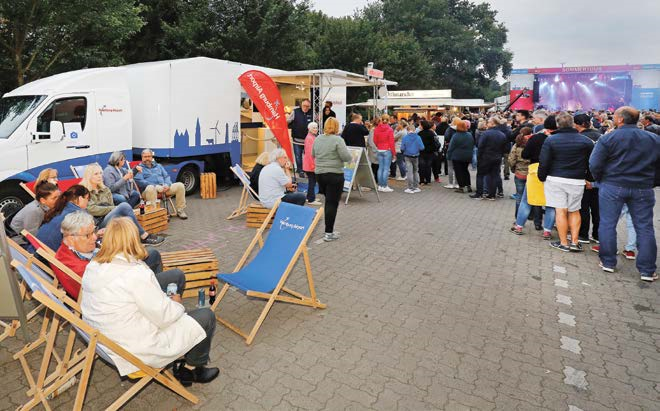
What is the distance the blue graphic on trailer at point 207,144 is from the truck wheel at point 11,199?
2816mm

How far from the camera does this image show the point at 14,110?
766 cm

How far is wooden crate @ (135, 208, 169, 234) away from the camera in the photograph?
6.81 m

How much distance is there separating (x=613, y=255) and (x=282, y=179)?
4414mm

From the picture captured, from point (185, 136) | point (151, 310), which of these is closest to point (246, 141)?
point (185, 136)

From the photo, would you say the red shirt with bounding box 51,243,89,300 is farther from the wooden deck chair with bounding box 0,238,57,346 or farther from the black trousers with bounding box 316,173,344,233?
the black trousers with bounding box 316,173,344,233

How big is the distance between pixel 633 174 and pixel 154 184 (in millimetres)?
7122

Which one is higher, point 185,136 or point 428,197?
point 185,136

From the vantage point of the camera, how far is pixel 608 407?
2.97m

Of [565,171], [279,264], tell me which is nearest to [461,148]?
[565,171]

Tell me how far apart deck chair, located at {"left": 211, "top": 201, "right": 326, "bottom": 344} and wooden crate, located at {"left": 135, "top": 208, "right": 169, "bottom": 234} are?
118 inches

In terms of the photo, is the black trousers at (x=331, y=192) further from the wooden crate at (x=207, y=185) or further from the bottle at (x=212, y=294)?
the wooden crate at (x=207, y=185)

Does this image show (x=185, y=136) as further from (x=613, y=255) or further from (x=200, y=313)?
(x=613, y=255)

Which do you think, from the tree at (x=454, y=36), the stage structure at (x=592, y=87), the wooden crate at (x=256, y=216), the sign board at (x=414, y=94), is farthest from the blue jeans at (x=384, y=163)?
the tree at (x=454, y=36)

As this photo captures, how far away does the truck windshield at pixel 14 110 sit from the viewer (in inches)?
289
